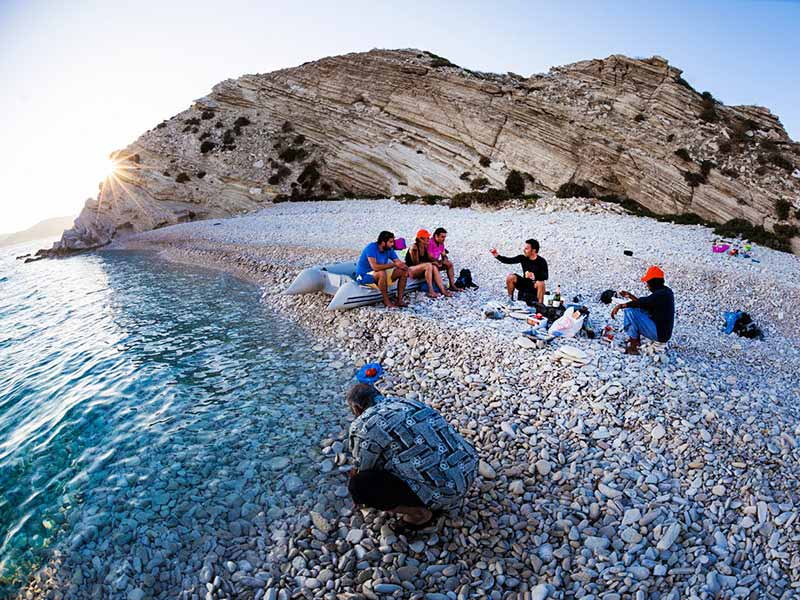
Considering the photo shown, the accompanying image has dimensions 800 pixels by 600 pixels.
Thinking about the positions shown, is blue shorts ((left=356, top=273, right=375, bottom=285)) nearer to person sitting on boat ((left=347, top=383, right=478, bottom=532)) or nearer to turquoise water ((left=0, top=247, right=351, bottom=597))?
turquoise water ((left=0, top=247, right=351, bottom=597))

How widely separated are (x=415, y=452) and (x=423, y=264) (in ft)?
27.7

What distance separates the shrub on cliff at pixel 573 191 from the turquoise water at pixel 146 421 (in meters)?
20.8

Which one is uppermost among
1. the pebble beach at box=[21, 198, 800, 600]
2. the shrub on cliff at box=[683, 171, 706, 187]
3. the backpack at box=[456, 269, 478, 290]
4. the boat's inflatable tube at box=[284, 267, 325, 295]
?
the shrub on cliff at box=[683, 171, 706, 187]

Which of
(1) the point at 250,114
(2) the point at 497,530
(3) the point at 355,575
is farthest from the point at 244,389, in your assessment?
Result: (1) the point at 250,114

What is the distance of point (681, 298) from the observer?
12.4 meters

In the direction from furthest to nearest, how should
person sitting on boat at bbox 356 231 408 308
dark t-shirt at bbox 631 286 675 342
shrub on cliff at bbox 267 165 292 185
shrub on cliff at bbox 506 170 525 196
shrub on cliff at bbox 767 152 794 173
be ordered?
shrub on cliff at bbox 267 165 292 185 < shrub on cliff at bbox 506 170 525 196 < shrub on cliff at bbox 767 152 794 173 < person sitting on boat at bbox 356 231 408 308 < dark t-shirt at bbox 631 286 675 342

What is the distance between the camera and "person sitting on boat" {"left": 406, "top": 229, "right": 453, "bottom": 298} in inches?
484

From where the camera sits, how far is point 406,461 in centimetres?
433

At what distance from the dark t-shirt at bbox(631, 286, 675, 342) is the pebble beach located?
487 mm

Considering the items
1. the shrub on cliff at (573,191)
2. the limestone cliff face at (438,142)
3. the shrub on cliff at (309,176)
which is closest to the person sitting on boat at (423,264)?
the shrub on cliff at (573,191)

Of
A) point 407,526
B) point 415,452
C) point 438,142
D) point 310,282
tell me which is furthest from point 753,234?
point 415,452

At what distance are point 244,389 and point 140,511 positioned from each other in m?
3.18

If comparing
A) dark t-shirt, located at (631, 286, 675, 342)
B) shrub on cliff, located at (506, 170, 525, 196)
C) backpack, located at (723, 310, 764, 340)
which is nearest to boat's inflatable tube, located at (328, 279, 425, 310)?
dark t-shirt, located at (631, 286, 675, 342)

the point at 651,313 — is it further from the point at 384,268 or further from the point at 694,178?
the point at 694,178
